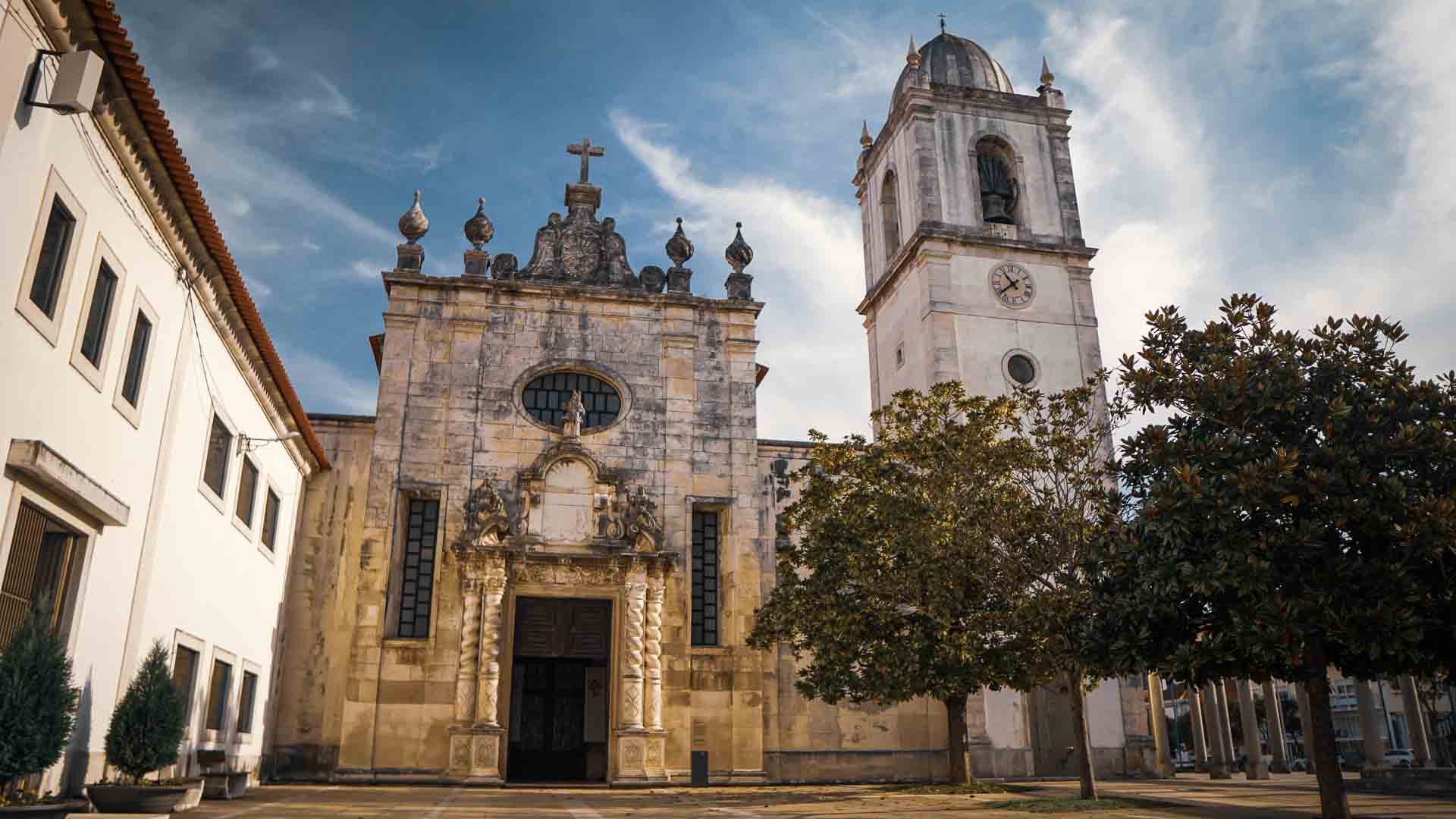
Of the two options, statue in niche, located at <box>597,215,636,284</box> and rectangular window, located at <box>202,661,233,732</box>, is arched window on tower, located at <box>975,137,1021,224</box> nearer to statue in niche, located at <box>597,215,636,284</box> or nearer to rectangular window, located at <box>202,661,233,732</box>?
statue in niche, located at <box>597,215,636,284</box>

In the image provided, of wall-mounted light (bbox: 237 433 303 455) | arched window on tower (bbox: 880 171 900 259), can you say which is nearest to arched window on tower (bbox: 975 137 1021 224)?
arched window on tower (bbox: 880 171 900 259)

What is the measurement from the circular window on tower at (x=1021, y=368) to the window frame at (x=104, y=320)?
21.1m

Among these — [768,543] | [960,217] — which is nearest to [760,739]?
[768,543]

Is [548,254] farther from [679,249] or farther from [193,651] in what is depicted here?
[193,651]

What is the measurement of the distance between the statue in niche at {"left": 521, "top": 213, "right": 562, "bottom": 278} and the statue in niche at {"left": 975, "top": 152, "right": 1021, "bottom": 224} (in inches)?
486

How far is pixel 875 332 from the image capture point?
3170 cm

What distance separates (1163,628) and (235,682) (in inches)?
596

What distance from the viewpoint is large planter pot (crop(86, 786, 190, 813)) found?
10.7 m

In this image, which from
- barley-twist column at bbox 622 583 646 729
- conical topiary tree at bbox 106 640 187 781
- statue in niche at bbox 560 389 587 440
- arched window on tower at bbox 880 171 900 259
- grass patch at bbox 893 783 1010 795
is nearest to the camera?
conical topiary tree at bbox 106 640 187 781

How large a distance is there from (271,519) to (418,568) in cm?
324

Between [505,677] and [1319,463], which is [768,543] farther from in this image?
[1319,463]

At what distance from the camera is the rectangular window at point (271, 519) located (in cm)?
1948

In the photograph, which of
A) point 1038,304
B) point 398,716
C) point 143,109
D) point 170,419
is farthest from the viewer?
point 1038,304

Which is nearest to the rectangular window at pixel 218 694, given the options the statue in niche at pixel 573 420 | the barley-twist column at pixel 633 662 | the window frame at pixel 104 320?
the window frame at pixel 104 320
